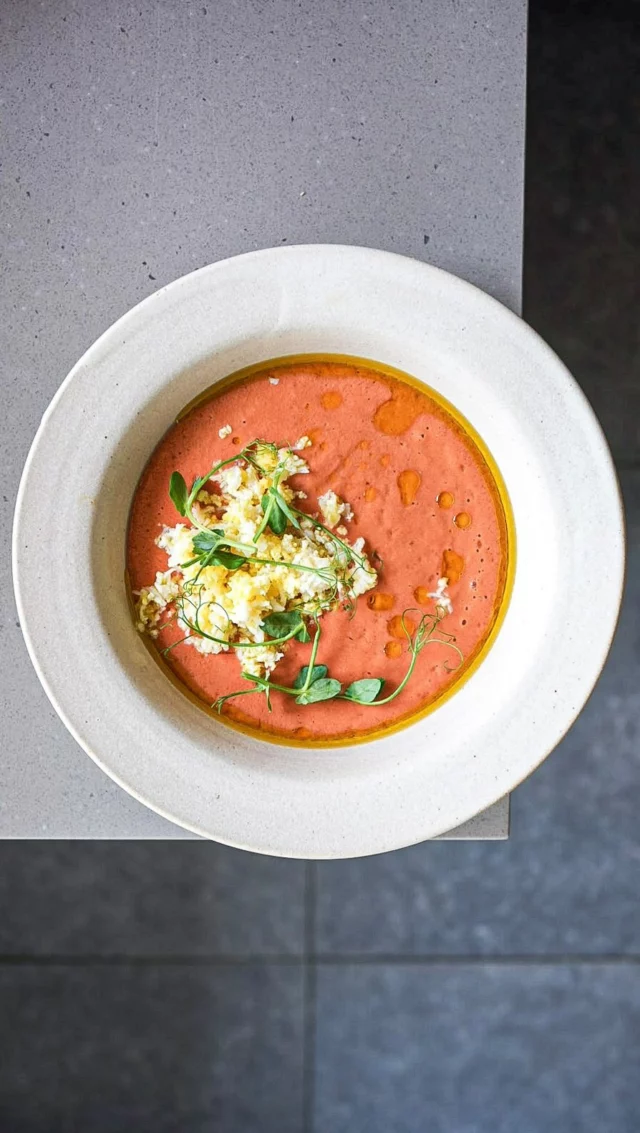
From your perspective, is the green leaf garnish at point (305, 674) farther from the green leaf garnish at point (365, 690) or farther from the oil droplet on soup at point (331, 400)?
the oil droplet on soup at point (331, 400)

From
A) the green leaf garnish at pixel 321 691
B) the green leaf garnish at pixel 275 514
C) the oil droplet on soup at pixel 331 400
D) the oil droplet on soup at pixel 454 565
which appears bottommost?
the green leaf garnish at pixel 321 691

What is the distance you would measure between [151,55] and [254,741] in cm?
76

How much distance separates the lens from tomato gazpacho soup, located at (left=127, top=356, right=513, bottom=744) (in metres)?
1.03

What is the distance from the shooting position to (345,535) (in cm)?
103

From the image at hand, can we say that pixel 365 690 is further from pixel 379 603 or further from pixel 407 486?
pixel 407 486

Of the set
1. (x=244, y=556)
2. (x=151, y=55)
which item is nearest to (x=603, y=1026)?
(x=244, y=556)

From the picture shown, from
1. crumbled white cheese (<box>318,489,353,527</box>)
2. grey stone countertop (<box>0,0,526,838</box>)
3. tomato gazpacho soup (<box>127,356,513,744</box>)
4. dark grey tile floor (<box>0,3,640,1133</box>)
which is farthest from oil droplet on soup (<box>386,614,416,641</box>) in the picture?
dark grey tile floor (<box>0,3,640,1133</box>)

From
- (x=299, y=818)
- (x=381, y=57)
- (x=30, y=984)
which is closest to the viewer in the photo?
(x=299, y=818)

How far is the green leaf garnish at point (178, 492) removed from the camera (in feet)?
3.29

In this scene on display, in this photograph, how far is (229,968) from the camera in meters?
1.70

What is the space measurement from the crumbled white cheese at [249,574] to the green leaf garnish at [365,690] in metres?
0.09

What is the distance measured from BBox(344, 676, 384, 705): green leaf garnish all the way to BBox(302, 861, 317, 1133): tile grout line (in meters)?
0.75

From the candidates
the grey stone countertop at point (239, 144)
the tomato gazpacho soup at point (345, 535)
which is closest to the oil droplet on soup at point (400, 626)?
the tomato gazpacho soup at point (345, 535)

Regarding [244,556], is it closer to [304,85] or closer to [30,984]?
[304,85]
